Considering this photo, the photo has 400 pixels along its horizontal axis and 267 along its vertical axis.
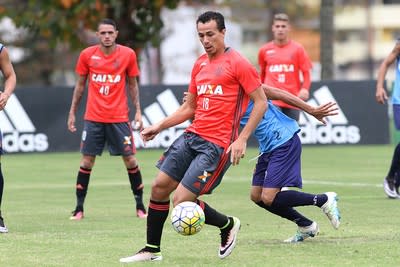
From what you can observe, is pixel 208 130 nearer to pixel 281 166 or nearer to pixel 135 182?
pixel 281 166

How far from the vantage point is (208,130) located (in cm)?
962

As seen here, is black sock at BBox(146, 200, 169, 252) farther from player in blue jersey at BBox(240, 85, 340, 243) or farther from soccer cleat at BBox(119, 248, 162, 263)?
player in blue jersey at BBox(240, 85, 340, 243)

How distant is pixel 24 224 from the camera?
41.0 feet

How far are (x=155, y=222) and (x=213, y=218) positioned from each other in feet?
1.67

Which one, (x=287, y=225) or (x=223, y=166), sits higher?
(x=223, y=166)

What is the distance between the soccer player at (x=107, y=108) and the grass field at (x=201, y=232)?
1.75 ft

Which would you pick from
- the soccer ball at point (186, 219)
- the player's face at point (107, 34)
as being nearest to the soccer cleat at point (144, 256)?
the soccer ball at point (186, 219)

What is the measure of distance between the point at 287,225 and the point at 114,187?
566 cm

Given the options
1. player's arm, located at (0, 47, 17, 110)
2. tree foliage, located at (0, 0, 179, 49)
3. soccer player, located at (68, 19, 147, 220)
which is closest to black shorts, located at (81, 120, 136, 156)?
soccer player, located at (68, 19, 147, 220)

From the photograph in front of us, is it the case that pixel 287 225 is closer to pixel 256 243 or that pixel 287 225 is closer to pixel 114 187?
pixel 256 243

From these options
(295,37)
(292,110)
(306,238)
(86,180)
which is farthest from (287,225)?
(295,37)

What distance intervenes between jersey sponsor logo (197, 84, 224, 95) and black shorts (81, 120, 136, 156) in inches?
Answer: 154

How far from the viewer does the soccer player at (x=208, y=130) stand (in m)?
9.48

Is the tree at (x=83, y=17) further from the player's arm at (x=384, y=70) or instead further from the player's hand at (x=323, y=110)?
the player's hand at (x=323, y=110)
